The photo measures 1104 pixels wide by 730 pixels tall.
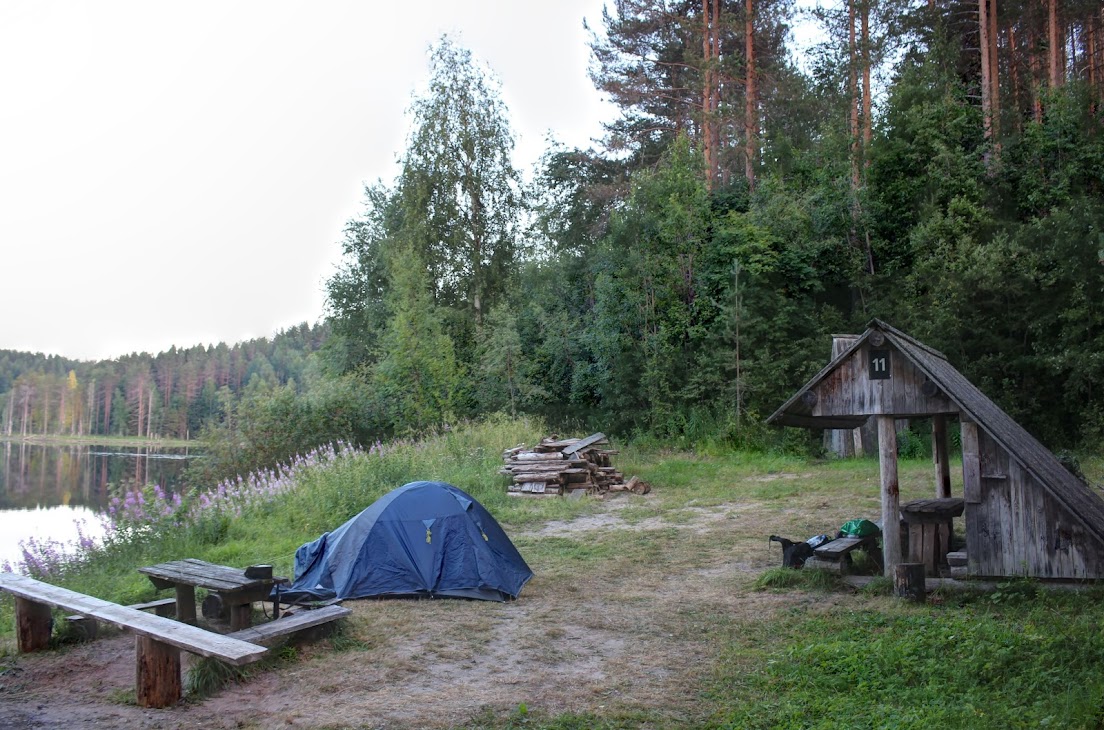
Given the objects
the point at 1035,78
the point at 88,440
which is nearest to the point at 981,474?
the point at 1035,78

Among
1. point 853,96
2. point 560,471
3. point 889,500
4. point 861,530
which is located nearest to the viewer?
point 889,500

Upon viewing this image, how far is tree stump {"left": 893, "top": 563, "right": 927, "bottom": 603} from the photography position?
725 centimetres

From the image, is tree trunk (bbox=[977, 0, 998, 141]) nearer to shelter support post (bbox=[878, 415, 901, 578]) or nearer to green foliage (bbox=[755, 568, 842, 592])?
shelter support post (bbox=[878, 415, 901, 578])

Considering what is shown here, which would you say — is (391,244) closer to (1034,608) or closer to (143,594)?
(143,594)

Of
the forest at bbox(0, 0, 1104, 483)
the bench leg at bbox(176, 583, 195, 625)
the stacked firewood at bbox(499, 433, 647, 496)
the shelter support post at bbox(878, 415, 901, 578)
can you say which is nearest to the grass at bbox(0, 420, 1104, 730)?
the shelter support post at bbox(878, 415, 901, 578)

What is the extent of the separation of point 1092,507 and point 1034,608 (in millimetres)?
1528

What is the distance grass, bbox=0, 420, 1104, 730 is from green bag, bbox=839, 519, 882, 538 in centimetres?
91

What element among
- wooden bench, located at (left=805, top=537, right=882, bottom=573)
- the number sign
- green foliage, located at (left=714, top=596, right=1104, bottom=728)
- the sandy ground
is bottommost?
the sandy ground

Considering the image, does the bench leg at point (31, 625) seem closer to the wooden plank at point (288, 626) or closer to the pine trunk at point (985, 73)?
the wooden plank at point (288, 626)

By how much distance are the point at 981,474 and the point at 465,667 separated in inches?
191

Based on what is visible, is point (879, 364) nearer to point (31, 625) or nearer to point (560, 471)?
point (31, 625)

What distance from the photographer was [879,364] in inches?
306

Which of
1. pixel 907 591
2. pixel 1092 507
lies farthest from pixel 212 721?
pixel 1092 507

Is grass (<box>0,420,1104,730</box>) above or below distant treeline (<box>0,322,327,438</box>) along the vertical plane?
below
